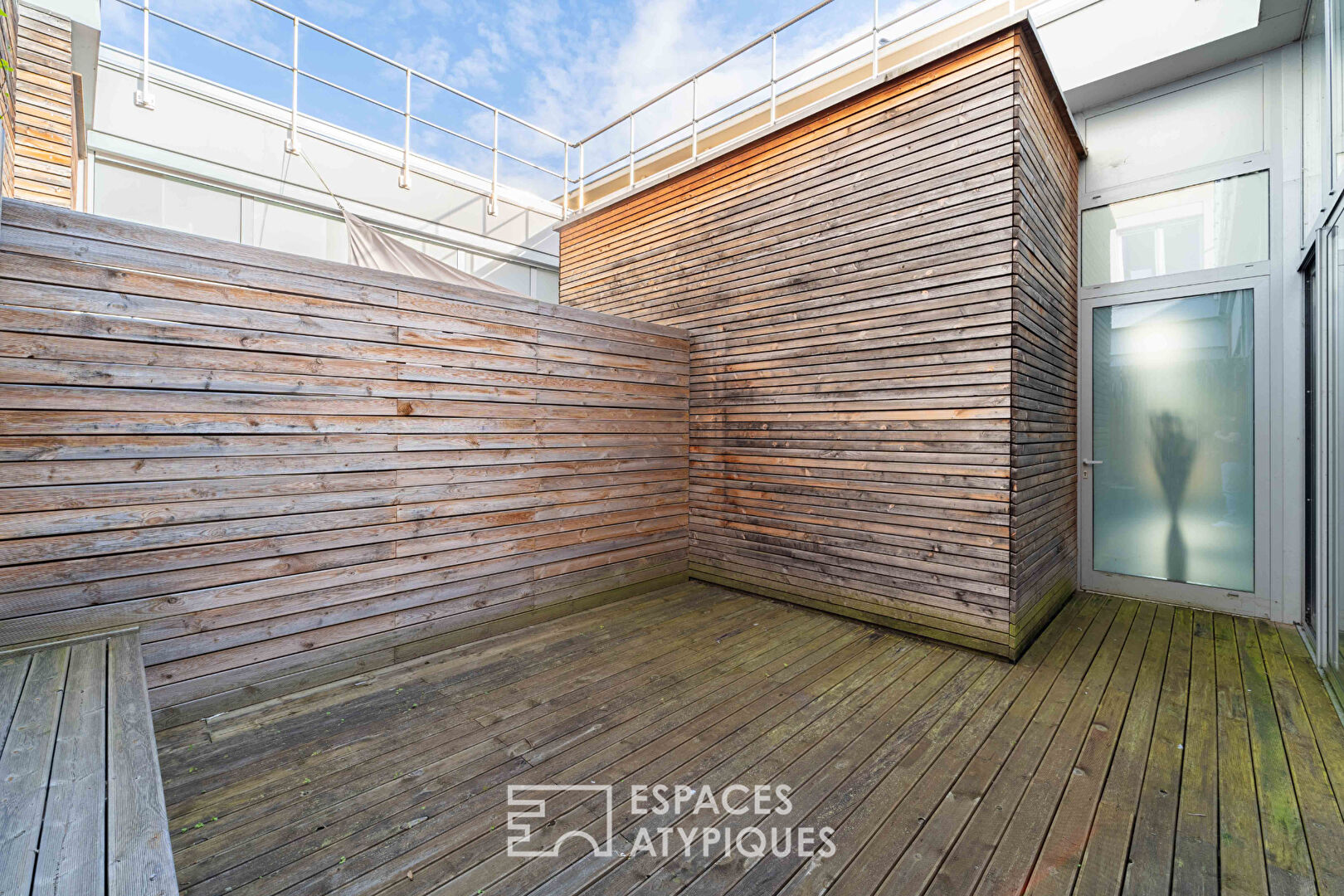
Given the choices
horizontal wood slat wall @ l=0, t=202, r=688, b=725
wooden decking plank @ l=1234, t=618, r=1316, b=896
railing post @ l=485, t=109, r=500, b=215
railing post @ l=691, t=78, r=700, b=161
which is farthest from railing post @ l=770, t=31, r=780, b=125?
wooden decking plank @ l=1234, t=618, r=1316, b=896

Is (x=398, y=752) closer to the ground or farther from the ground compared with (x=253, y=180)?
closer to the ground

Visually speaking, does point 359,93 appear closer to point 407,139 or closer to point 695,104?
point 407,139

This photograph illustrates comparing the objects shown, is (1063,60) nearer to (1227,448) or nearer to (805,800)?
(1227,448)

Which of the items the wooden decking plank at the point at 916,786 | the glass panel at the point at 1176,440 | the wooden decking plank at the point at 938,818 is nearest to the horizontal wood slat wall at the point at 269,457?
the wooden decking plank at the point at 916,786

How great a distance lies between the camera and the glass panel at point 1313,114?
329 cm

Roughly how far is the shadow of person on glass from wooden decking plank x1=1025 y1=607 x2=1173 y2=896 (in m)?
1.73

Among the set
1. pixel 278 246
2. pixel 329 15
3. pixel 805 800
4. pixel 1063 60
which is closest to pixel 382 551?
pixel 805 800

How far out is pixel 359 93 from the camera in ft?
18.4

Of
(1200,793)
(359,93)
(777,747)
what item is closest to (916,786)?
(777,747)

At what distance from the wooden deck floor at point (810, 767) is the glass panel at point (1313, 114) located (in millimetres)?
2698

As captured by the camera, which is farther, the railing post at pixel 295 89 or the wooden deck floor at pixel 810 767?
the railing post at pixel 295 89

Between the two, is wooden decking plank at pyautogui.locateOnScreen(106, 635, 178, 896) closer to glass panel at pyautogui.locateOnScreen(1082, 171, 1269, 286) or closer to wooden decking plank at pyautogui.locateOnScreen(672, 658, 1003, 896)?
wooden decking plank at pyautogui.locateOnScreen(672, 658, 1003, 896)

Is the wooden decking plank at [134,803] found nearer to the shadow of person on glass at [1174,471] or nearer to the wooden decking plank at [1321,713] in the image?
the wooden decking plank at [1321,713]

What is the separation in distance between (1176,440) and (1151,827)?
3439 millimetres
